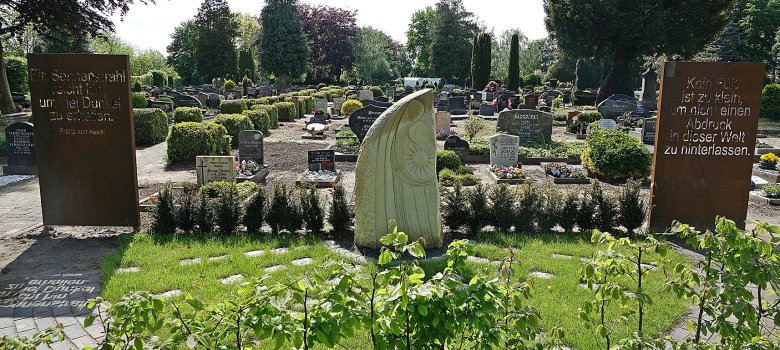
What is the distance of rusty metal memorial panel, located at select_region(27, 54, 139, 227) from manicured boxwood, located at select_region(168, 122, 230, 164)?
6715 mm

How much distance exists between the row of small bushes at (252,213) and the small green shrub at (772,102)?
28.5 metres

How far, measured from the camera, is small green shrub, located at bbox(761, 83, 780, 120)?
2859 centimetres

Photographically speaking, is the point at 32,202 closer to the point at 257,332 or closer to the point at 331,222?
the point at 331,222

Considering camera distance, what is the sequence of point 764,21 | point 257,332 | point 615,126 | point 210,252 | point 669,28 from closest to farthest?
1. point 257,332
2. point 210,252
3. point 615,126
4. point 669,28
5. point 764,21

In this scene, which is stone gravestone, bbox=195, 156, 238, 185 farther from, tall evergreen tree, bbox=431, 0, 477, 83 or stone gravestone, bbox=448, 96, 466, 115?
tall evergreen tree, bbox=431, 0, 477, 83

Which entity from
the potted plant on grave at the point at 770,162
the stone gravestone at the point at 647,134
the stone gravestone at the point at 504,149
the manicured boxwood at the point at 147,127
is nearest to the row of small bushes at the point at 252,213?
the stone gravestone at the point at 504,149

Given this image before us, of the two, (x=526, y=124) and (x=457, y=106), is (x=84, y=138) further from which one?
(x=457, y=106)

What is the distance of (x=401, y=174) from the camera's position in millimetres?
7402

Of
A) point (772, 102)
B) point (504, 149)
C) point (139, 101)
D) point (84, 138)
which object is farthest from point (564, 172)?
point (772, 102)

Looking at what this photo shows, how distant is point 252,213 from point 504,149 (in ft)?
26.6

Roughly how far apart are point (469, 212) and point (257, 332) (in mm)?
6541

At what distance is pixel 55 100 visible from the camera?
8359mm

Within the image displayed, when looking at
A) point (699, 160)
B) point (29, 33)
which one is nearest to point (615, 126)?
point (699, 160)

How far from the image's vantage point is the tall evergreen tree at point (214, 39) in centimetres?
5525
